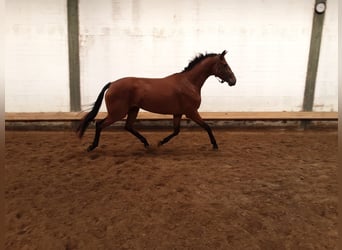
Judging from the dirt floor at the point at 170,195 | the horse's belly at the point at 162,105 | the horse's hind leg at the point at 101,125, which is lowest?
the dirt floor at the point at 170,195

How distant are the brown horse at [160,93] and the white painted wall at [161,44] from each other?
1.74 m

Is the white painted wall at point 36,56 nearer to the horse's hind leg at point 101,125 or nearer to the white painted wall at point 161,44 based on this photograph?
the white painted wall at point 161,44

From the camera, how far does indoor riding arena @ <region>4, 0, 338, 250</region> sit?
2439mm

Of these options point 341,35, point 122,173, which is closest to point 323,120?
point 122,173

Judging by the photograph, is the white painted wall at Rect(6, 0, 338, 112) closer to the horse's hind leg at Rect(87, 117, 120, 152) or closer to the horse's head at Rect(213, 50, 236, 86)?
the horse's hind leg at Rect(87, 117, 120, 152)

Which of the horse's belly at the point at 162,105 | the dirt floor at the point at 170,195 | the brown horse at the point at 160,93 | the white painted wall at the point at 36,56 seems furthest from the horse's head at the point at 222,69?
the white painted wall at the point at 36,56

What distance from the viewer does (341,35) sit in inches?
23.5

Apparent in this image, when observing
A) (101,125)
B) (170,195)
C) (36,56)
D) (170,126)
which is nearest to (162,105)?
(101,125)

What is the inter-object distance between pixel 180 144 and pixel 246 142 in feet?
3.23

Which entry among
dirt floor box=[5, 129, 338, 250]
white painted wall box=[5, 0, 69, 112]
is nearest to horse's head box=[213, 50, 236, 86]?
dirt floor box=[5, 129, 338, 250]

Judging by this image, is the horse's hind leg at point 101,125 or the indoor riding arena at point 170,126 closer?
the indoor riding arena at point 170,126

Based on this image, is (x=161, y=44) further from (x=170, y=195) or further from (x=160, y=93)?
(x=170, y=195)

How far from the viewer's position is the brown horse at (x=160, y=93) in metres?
3.82

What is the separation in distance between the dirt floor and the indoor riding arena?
1 cm
